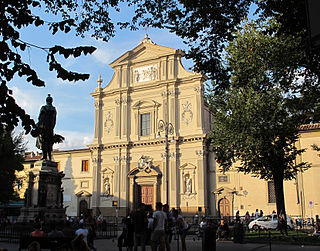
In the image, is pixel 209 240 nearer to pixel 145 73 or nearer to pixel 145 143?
A: pixel 145 143

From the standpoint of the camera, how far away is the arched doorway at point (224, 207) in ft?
104

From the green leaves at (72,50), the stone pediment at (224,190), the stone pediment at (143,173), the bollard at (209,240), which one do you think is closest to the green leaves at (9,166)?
the stone pediment at (143,173)

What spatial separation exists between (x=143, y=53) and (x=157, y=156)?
11661 mm

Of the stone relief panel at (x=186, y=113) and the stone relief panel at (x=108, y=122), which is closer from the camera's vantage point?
the stone relief panel at (x=186, y=113)

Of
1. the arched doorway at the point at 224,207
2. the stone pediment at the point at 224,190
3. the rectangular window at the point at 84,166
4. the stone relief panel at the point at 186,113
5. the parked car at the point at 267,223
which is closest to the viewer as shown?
the parked car at the point at 267,223

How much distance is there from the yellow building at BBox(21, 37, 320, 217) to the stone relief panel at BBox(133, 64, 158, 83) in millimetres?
107

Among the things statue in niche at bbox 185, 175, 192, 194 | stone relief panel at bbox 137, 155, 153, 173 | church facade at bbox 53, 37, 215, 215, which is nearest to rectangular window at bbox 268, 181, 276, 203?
church facade at bbox 53, 37, 215, 215

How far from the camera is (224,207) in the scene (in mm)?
32031

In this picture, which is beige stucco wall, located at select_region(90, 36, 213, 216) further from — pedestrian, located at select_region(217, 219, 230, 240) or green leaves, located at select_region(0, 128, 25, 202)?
pedestrian, located at select_region(217, 219, 230, 240)

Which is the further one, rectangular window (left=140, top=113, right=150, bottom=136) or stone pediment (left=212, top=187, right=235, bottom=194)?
rectangular window (left=140, top=113, right=150, bottom=136)

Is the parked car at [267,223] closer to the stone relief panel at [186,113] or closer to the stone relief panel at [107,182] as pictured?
the stone relief panel at [186,113]

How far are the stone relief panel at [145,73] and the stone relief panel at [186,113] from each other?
15.3ft

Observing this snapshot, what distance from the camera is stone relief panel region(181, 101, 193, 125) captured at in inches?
1373

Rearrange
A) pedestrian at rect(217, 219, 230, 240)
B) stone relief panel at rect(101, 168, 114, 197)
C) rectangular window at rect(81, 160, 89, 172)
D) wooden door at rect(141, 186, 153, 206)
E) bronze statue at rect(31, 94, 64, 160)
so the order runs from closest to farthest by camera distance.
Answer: bronze statue at rect(31, 94, 64, 160) < pedestrian at rect(217, 219, 230, 240) < wooden door at rect(141, 186, 153, 206) < stone relief panel at rect(101, 168, 114, 197) < rectangular window at rect(81, 160, 89, 172)
